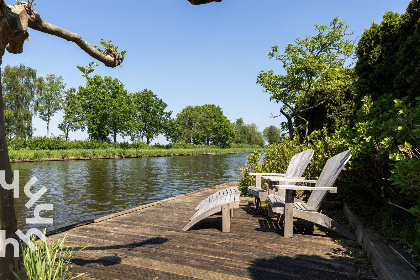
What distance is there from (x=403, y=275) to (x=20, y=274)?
3170 mm

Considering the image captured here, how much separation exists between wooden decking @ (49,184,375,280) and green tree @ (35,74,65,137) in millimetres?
54926

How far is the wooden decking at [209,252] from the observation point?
3.13m

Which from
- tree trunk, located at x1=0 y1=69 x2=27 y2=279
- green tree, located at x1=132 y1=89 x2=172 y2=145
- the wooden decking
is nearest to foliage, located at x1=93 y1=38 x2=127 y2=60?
tree trunk, located at x1=0 y1=69 x2=27 y2=279

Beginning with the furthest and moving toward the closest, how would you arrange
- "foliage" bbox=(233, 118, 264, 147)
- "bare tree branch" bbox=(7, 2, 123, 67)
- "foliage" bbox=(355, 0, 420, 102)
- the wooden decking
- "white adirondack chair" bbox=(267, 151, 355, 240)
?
"foliage" bbox=(233, 118, 264, 147) → "foliage" bbox=(355, 0, 420, 102) → "white adirondack chair" bbox=(267, 151, 355, 240) → the wooden decking → "bare tree branch" bbox=(7, 2, 123, 67)

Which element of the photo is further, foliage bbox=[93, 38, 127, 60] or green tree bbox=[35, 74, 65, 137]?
green tree bbox=[35, 74, 65, 137]

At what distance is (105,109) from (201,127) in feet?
90.2

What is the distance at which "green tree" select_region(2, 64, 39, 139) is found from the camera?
4731 centimetres

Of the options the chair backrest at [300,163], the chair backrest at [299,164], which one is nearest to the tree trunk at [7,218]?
the chair backrest at [299,164]

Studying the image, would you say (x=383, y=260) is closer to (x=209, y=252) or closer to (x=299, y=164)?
(x=209, y=252)

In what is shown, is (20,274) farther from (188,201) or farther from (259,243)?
(188,201)

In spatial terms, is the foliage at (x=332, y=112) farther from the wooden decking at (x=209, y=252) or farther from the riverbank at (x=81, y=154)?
the riverbank at (x=81, y=154)

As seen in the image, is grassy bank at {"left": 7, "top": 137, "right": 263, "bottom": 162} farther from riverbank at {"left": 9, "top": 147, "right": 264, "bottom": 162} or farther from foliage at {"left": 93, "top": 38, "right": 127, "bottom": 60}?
foliage at {"left": 93, "top": 38, "right": 127, "bottom": 60}

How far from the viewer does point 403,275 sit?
8.39ft

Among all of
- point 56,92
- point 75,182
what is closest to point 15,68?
point 56,92
